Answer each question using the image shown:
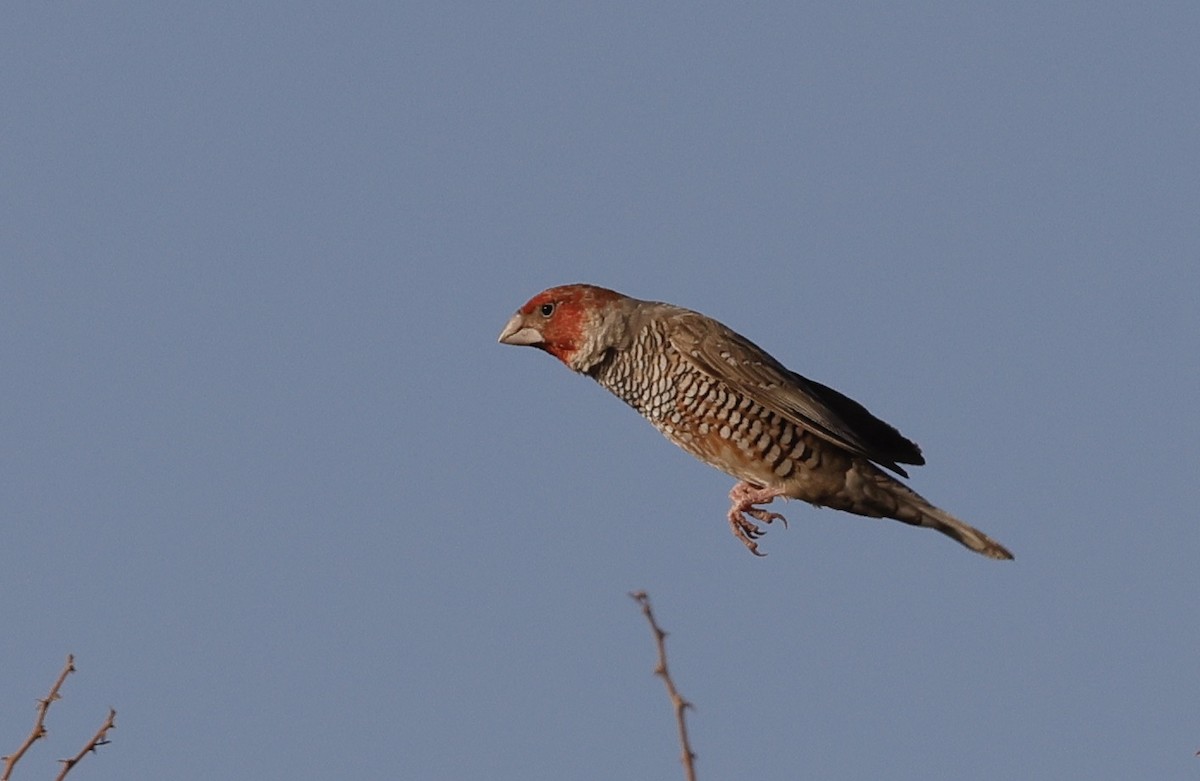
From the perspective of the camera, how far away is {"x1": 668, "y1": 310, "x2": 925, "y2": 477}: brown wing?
8812 millimetres

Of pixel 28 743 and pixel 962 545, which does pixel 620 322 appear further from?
pixel 28 743

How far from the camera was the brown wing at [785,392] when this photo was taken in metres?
8.81

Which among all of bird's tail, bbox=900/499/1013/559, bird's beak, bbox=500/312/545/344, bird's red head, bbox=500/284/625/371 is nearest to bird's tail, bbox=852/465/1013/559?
bird's tail, bbox=900/499/1013/559

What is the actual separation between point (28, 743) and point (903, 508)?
19.6 ft

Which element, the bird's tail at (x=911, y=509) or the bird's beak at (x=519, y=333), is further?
the bird's beak at (x=519, y=333)

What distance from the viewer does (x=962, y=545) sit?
8.81 metres

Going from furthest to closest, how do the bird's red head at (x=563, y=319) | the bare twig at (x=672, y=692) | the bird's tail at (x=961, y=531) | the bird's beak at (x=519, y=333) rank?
1. the bird's beak at (x=519, y=333)
2. the bird's red head at (x=563, y=319)
3. the bird's tail at (x=961, y=531)
4. the bare twig at (x=672, y=692)

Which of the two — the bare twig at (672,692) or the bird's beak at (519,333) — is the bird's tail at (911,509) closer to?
the bird's beak at (519,333)

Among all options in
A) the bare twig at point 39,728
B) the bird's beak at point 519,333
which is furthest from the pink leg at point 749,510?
the bare twig at point 39,728

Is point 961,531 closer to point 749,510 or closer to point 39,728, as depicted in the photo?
point 749,510

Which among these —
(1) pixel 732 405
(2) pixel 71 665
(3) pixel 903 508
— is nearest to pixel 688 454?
(1) pixel 732 405

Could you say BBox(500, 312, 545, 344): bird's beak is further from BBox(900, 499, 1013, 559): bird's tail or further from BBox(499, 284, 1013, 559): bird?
BBox(900, 499, 1013, 559): bird's tail

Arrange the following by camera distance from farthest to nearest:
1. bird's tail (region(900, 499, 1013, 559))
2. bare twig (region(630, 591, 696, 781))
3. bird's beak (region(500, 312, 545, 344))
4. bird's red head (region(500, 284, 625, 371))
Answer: bird's beak (region(500, 312, 545, 344)) → bird's red head (region(500, 284, 625, 371)) → bird's tail (region(900, 499, 1013, 559)) → bare twig (region(630, 591, 696, 781))

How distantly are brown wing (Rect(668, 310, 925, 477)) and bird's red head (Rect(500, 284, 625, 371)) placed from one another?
1.56ft
